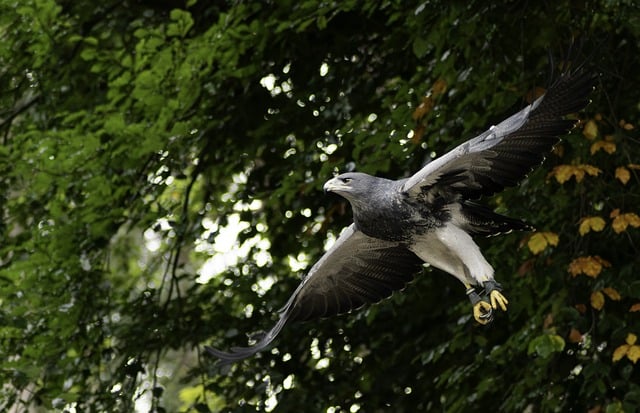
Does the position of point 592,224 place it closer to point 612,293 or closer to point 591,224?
point 591,224

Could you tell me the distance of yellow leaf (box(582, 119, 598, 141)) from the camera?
299 inches

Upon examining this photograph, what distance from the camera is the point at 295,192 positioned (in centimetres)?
901

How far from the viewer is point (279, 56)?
9.45m

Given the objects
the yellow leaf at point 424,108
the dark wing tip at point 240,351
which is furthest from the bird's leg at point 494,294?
the yellow leaf at point 424,108

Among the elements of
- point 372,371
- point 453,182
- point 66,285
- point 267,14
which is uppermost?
point 267,14

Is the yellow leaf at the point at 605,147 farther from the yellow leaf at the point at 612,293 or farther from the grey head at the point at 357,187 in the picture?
the grey head at the point at 357,187

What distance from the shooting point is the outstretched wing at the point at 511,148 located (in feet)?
16.7

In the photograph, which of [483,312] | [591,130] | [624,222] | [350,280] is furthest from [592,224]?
[483,312]

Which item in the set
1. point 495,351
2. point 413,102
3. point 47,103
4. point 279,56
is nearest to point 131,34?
point 47,103

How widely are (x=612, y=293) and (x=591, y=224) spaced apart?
421 mm

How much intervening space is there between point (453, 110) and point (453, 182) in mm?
3299

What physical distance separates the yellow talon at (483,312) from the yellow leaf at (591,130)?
8.27 feet

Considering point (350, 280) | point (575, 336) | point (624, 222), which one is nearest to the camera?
point (350, 280)

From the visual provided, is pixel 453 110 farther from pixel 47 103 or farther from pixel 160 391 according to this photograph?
pixel 47 103
